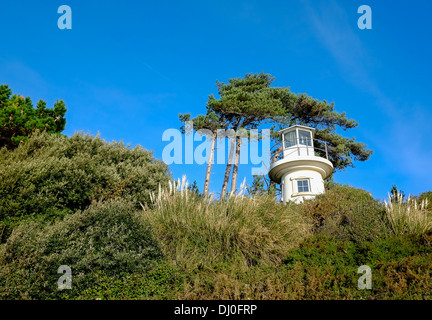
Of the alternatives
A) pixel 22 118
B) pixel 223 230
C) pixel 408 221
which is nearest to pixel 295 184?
pixel 408 221

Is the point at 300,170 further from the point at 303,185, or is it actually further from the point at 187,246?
the point at 187,246

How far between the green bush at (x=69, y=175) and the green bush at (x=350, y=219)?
5197 millimetres

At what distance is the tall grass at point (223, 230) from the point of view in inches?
284

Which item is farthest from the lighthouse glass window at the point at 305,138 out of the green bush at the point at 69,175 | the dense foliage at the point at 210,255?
the dense foliage at the point at 210,255

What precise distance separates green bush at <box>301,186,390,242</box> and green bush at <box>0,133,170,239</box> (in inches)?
205

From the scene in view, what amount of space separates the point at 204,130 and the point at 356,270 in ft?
49.8

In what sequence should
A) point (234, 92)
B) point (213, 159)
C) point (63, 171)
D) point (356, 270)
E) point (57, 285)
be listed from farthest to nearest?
point (234, 92)
point (213, 159)
point (63, 171)
point (356, 270)
point (57, 285)

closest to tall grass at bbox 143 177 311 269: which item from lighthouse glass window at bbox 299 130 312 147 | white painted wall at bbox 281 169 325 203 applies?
white painted wall at bbox 281 169 325 203

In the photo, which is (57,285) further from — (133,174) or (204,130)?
(204,130)

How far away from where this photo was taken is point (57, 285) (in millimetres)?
5992

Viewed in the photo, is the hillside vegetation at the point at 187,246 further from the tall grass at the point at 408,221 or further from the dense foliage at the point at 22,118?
the dense foliage at the point at 22,118

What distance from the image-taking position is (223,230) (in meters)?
7.45

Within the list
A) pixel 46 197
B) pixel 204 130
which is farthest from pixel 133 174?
pixel 204 130

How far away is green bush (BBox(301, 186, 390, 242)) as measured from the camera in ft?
26.5
